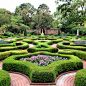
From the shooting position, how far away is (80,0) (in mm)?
27844

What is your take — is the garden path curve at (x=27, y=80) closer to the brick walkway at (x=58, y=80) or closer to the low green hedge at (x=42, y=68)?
the brick walkway at (x=58, y=80)

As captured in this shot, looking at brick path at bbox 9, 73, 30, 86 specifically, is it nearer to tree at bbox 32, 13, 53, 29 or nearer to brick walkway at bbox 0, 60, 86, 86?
brick walkway at bbox 0, 60, 86, 86

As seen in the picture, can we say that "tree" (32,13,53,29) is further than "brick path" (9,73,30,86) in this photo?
Yes

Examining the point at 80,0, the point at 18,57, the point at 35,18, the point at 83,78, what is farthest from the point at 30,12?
the point at 83,78

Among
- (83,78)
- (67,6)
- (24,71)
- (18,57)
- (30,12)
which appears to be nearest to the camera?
(83,78)

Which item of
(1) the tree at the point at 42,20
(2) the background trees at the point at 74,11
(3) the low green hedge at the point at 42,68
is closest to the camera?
(3) the low green hedge at the point at 42,68

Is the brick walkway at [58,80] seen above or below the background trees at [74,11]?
below

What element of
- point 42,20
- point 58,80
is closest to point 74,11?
point 42,20

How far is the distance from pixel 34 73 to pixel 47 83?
26.4 inches

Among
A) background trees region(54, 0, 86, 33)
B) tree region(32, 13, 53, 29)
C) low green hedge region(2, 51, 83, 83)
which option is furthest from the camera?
tree region(32, 13, 53, 29)

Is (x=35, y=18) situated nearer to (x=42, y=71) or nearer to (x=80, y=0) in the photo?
(x=80, y=0)

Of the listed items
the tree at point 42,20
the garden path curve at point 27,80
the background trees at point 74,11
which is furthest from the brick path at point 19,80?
the tree at point 42,20

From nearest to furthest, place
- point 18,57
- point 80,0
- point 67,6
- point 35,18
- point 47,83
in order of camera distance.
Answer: point 47,83 < point 18,57 < point 80,0 < point 67,6 < point 35,18

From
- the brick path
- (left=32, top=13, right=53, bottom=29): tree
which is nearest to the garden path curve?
the brick path
